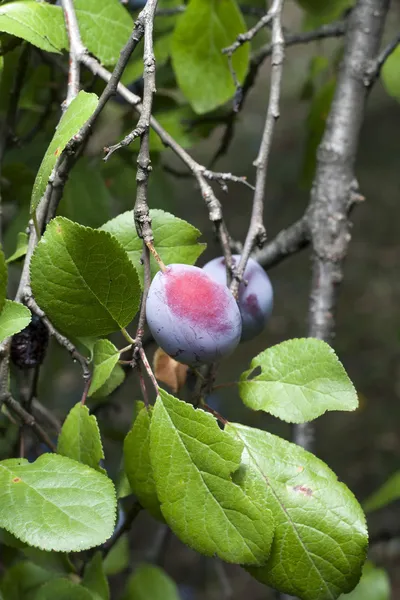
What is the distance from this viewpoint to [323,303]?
0.80 meters

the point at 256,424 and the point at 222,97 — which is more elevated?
the point at 222,97

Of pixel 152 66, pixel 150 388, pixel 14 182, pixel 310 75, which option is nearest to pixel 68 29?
pixel 152 66

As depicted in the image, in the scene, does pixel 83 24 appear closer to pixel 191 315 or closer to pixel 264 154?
pixel 264 154

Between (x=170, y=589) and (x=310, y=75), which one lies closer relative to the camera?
(x=170, y=589)

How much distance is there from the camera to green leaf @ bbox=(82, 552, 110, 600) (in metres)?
0.61

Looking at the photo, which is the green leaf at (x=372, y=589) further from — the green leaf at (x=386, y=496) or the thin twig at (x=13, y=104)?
the thin twig at (x=13, y=104)

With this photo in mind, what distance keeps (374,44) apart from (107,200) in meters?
0.40

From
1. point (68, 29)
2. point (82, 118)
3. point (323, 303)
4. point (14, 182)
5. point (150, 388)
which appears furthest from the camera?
point (150, 388)

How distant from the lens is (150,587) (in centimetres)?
88

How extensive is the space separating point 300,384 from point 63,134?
9.7 inches

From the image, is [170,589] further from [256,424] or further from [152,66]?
[256,424]

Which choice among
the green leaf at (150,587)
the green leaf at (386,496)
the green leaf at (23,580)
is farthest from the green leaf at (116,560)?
the green leaf at (386,496)

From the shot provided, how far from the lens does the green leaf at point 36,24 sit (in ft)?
1.97

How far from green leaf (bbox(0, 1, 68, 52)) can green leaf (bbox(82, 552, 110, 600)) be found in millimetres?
434
